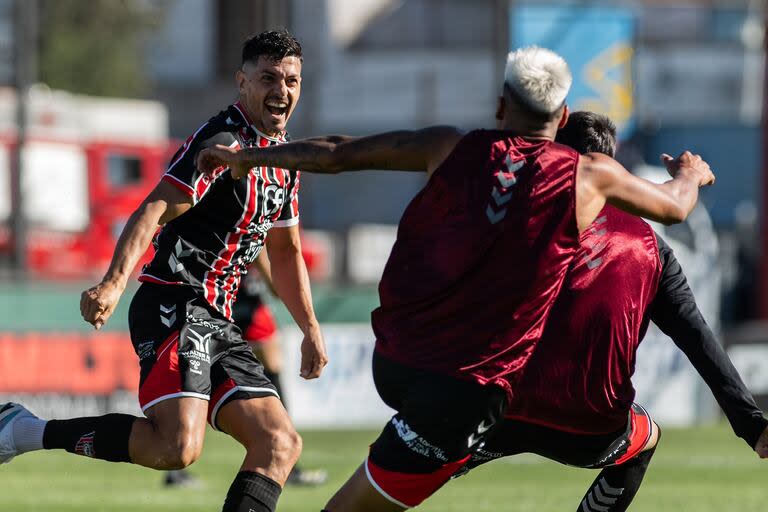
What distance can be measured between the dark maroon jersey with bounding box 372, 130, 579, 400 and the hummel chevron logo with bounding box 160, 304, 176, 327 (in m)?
1.49

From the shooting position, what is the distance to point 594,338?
18.4 feet

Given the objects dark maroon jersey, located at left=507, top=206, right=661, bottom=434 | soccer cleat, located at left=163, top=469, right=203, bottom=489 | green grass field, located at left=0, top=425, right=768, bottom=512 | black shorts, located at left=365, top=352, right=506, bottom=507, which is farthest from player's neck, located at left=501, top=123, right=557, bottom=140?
soccer cleat, located at left=163, top=469, right=203, bottom=489

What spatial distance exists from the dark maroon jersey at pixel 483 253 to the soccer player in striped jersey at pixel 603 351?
1.75 ft

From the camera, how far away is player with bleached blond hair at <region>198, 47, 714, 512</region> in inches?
194

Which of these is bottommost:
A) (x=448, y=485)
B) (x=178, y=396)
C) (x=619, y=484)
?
(x=448, y=485)


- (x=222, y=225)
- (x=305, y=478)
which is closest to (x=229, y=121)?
(x=222, y=225)

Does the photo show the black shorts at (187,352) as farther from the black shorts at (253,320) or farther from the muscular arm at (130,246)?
the black shorts at (253,320)

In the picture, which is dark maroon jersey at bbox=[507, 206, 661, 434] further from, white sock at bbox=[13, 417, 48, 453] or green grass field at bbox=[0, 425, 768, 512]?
green grass field at bbox=[0, 425, 768, 512]

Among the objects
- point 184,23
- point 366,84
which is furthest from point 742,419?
point 184,23

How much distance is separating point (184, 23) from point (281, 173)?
40.6 metres

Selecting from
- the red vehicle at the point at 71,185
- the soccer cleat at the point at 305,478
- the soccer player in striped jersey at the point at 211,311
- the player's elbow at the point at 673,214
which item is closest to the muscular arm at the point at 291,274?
the soccer player in striped jersey at the point at 211,311

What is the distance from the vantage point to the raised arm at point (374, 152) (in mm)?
4934

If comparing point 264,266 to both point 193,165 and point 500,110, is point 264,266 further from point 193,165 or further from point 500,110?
point 500,110

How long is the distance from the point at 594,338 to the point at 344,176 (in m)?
27.1
